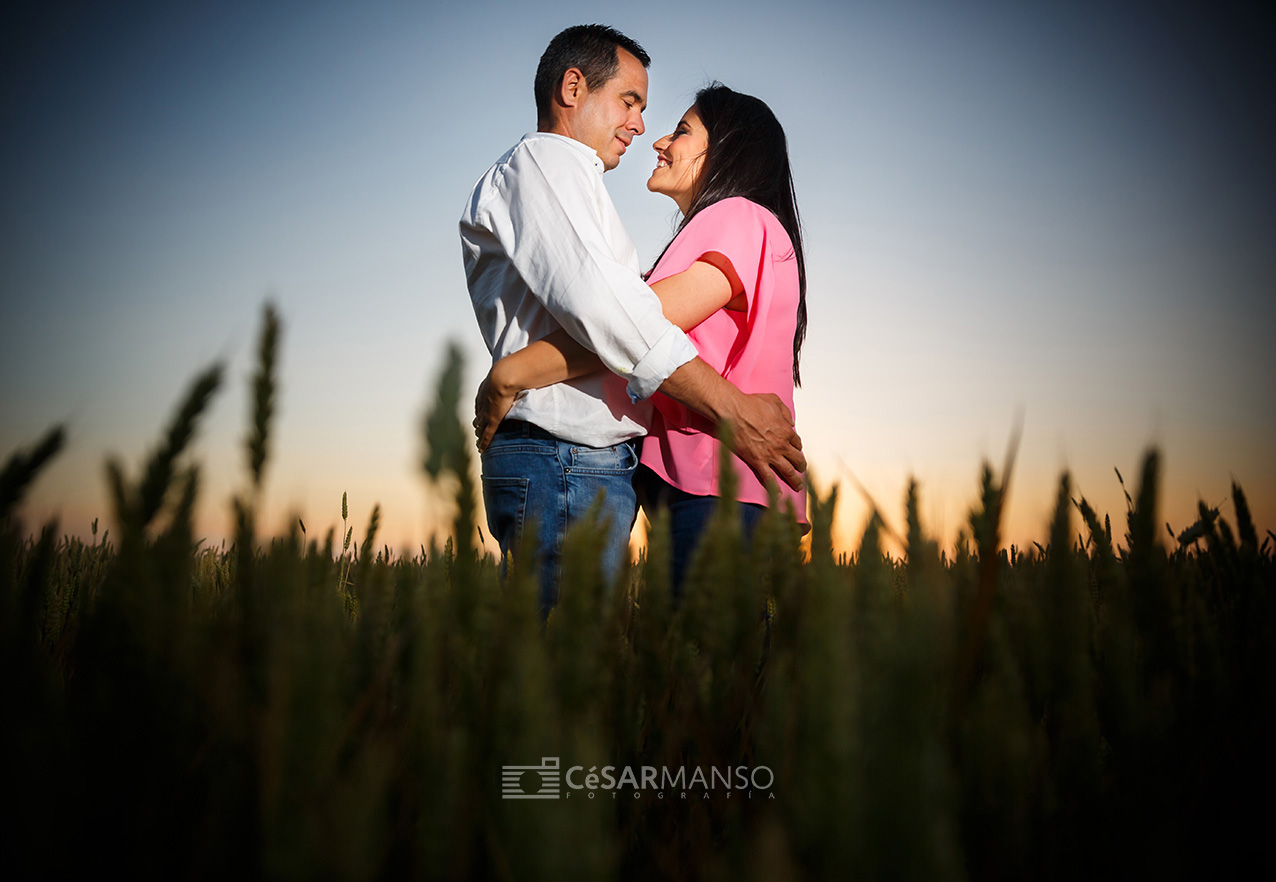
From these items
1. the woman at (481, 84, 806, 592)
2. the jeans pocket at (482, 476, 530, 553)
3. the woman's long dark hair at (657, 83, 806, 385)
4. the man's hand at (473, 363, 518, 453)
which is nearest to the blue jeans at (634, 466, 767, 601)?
the woman at (481, 84, 806, 592)

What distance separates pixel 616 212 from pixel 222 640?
2062 millimetres

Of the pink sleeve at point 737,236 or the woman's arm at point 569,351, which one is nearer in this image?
the woman's arm at point 569,351

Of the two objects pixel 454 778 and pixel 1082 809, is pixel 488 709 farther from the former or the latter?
pixel 1082 809

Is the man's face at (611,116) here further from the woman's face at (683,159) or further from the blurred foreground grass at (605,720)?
the blurred foreground grass at (605,720)

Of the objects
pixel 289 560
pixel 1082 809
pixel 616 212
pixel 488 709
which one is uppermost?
pixel 616 212

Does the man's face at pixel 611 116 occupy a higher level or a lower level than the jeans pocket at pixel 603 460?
higher

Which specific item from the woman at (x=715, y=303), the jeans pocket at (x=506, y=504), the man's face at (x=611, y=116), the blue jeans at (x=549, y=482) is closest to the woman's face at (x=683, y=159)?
the woman at (x=715, y=303)

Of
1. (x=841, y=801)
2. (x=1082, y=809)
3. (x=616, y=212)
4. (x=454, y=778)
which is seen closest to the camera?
(x=841, y=801)

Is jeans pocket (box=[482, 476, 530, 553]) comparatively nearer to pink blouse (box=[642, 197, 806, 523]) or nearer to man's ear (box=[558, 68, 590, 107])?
pink blouse (box=[642, 197, 806, 523])

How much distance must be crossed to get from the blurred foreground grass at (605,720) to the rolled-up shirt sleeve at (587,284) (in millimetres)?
1201

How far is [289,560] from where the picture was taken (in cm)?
62

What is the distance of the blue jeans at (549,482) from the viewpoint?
2137 millimetres

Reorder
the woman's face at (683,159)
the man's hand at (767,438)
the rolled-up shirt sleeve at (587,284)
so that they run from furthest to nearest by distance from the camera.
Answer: the woman's face at (683,159)
the man's hand at (767,438)
the rolled-up shirt sleeve at (587,284)

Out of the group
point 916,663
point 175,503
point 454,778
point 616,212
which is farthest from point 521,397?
point 916,663
